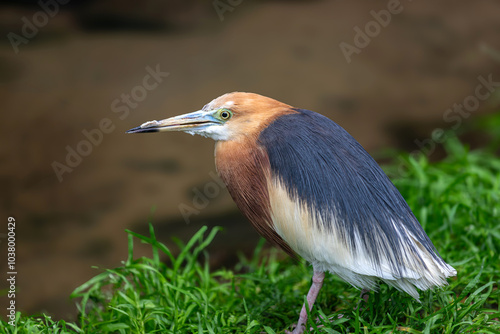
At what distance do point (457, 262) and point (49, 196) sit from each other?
379 centimetres

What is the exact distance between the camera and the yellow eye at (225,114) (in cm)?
228

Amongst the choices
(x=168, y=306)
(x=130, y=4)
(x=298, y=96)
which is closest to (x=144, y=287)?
(x=168, y=306)

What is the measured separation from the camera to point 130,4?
19.7 feet

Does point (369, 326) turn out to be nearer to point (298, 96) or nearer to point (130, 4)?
point (298, 96)

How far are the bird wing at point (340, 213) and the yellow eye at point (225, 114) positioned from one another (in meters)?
0.17

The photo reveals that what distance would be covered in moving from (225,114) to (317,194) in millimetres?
535

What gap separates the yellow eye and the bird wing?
0.57ft

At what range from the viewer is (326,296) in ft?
9.24

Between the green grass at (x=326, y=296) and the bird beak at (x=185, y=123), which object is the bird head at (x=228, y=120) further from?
the green grass at (x=326, y=296)

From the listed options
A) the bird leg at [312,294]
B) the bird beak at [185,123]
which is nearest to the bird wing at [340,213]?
the bird leg at [312,294]

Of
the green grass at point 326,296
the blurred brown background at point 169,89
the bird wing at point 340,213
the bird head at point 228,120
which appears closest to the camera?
the bird wing at point 340,213

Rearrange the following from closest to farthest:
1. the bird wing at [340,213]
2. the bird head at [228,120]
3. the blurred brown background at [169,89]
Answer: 1. the bird wing at [340,213]
2. the bird head at [228,120]
3. the blurred brown background at [169,89]

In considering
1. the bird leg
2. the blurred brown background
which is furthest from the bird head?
the blurred brown background

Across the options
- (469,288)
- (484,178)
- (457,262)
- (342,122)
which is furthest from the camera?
(342,122)
